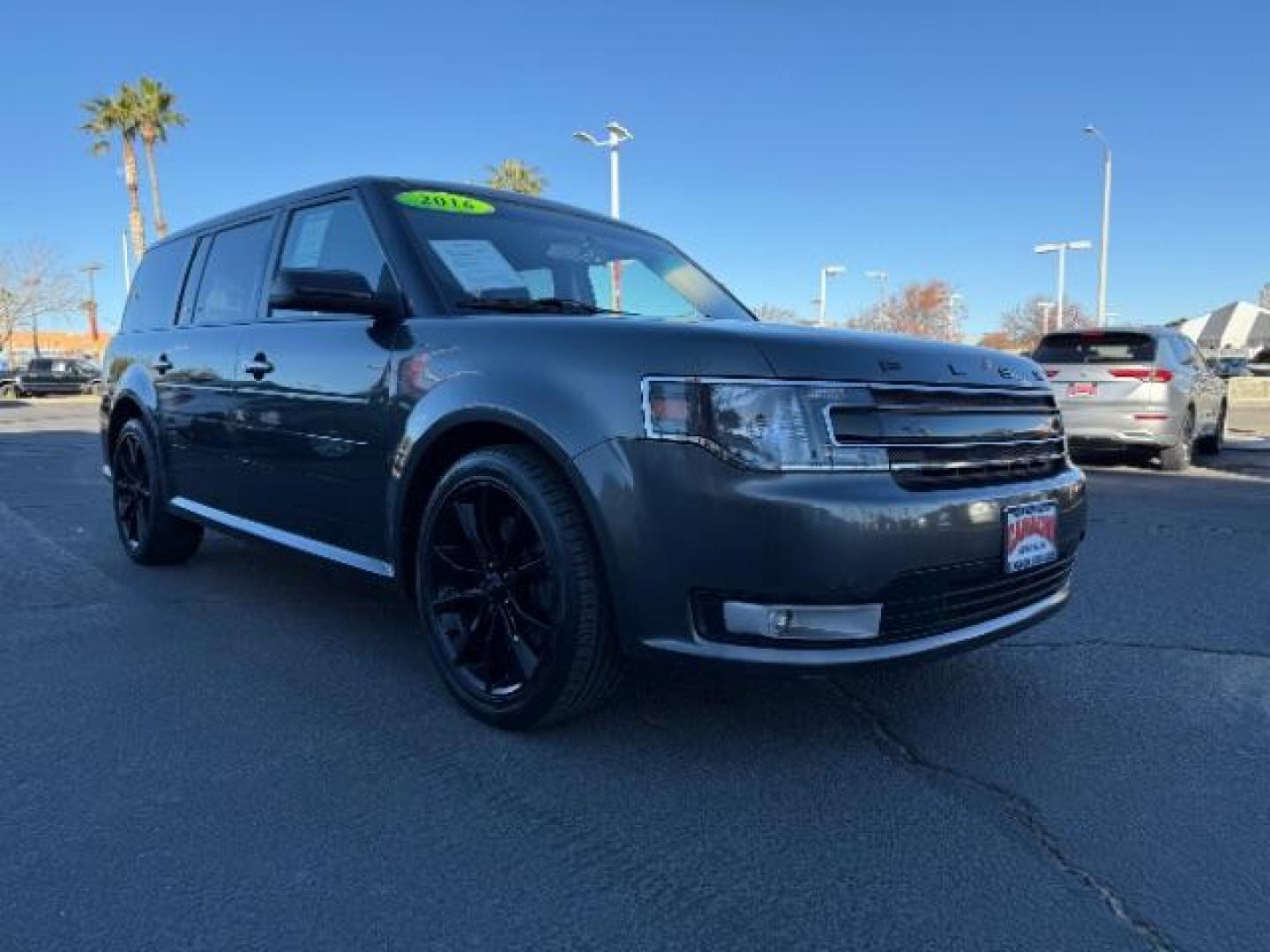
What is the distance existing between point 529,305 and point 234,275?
75.7 inches

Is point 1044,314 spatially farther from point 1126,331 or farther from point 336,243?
point 336,243

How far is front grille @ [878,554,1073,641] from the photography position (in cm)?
246

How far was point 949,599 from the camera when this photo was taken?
8.46 ft

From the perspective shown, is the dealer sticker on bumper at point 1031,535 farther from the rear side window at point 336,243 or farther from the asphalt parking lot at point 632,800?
the rear side window at point 336,243

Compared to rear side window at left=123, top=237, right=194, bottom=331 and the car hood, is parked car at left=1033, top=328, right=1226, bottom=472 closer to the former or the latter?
the car hood

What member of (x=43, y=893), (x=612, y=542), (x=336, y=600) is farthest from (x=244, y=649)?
(x=612, y=542)

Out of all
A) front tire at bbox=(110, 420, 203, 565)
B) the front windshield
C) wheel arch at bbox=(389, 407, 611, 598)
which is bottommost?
front tire at bbox=(110, 420, 203, 565)

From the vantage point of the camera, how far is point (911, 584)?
2.46 m

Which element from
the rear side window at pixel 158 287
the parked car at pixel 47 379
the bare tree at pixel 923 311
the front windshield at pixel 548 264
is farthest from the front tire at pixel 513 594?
the bare tree at pixel 923 311

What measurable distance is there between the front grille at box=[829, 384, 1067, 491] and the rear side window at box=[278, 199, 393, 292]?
1.76m

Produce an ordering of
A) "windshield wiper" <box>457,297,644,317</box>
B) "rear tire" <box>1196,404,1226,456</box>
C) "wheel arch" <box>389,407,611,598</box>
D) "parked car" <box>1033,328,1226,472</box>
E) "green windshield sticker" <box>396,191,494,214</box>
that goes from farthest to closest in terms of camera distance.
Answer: "rear tire" <box>1196,404,1226,456</box>, "parked car" <box>1033,328,1226,472</box>, "green windshield sticker" <box>396,191,494,214</box>, "windshield wiper" <box>457,297,644,317</box>, "wheel arch" <box>389,407,611,598</box>

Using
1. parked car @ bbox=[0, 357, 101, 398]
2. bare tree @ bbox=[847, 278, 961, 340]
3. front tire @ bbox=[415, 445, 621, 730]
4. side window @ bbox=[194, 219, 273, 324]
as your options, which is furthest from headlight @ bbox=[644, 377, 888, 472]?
bare tree @ bbox=[847, 278, 961, 340]

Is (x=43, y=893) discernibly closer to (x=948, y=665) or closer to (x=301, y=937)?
(x=301, y=937)

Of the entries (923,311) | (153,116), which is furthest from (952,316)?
(153,116)
